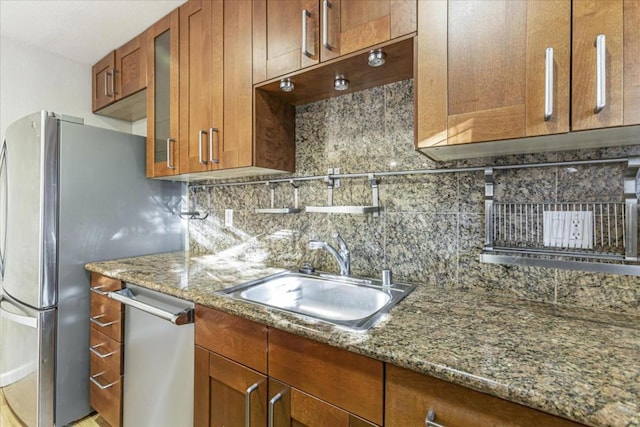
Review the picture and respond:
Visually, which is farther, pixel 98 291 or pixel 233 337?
pixel 98 291

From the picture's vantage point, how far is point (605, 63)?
0.72m

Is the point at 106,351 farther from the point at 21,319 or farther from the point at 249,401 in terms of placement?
the point at 249,401

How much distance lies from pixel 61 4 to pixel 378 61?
74.5 inches

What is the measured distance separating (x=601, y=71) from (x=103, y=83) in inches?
115

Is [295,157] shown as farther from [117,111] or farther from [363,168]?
[117,111]

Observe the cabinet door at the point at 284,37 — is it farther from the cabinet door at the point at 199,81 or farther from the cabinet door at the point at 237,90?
the cabinet door at the point at 199,81

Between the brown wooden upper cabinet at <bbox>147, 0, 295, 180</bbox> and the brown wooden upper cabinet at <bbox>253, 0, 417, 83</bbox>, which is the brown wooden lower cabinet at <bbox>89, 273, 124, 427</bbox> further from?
the brown wooden upper cabinet at <bbox>253, 0, 417, 83</bbox>

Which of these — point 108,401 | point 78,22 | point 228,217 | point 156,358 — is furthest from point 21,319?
point 78,22

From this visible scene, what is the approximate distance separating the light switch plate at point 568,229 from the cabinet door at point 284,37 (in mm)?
1038

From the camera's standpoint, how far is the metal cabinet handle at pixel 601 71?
71cm

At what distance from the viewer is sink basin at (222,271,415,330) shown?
4.08ft

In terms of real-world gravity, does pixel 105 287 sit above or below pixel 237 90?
below

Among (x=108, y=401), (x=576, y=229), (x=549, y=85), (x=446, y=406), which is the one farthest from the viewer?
(x=108, y=401)

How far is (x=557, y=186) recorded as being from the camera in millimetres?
1037
